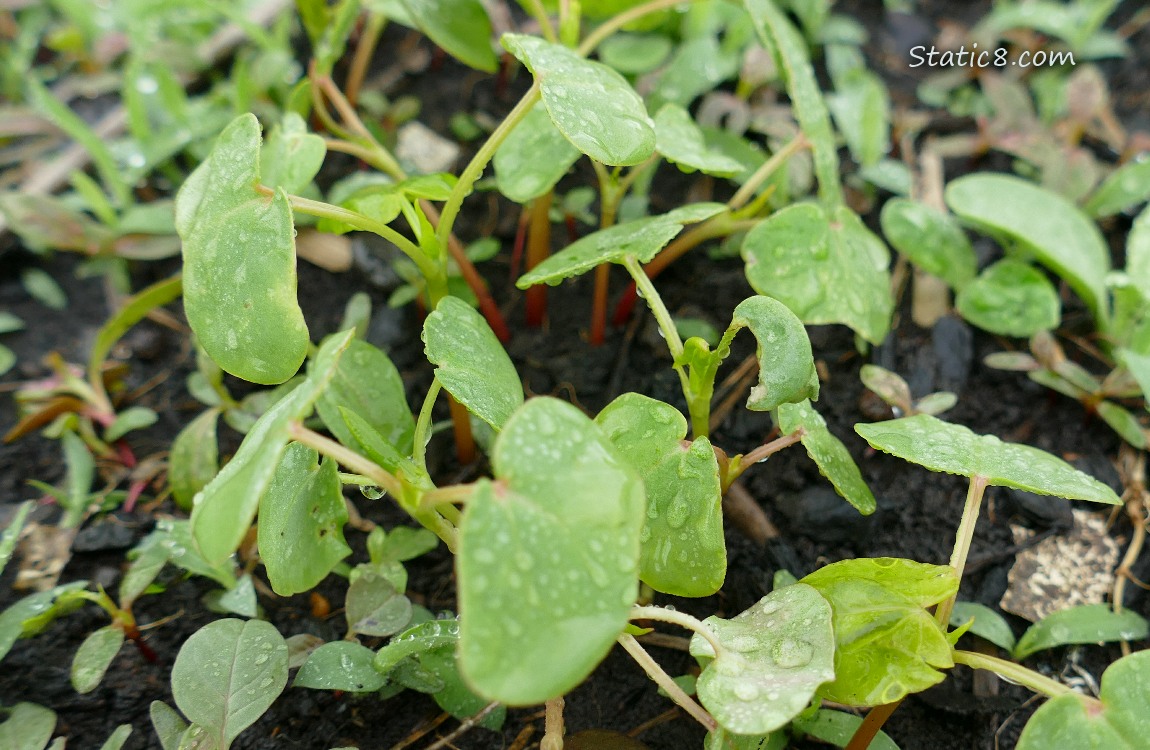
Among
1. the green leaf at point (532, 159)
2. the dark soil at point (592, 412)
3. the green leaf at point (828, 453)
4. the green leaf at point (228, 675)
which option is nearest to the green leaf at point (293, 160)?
the green leaf at point (532, 159)

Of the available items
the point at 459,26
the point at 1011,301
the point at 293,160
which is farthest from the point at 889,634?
the point at 459,26

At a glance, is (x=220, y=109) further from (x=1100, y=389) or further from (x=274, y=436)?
(x=1100, y=389)

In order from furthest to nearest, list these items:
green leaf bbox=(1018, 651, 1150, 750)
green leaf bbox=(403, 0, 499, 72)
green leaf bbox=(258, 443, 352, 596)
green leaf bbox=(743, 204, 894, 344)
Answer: green leaf bbox=(403, 0, 499, 72) < green leaf bbox=(743, 204, 894, 344) < green leaf bbox=(258, 443, 352, 596) < green leaf bbox=(1018, 651, 1150, 750)

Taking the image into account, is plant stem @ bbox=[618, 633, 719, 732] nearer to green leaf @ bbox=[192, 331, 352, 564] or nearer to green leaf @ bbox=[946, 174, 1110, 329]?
green leaf @ bbox=[192, 331, 352, 564]

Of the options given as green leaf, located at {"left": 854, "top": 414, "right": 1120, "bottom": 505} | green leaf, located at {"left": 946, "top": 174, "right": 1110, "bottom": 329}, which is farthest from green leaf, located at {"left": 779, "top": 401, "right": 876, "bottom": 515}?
green leaf, located at {"left": 946, "top": 174, "right": 1110, "bottom": 329}

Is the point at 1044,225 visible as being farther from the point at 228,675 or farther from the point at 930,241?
the point at 228,675

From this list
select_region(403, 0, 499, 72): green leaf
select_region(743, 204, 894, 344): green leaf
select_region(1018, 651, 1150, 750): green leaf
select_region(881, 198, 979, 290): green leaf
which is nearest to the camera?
select_region(1018, 651, 1150, 750): green leaf
